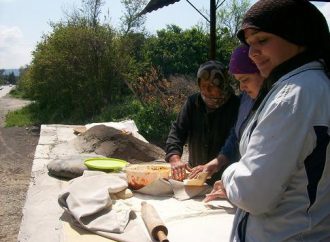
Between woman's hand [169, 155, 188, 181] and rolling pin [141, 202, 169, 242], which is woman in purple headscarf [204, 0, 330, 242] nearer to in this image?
rolling pin [141, 202, 169, 242]

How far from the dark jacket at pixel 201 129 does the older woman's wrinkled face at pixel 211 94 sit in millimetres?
50

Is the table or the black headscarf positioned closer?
the black headscarf

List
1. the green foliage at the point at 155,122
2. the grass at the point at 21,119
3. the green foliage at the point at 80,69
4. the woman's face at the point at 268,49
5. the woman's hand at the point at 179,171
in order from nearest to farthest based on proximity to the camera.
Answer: the woman's face at the point at 268,49
the woman's hand at the point at 179,171
the green foliage at the point at 155,122
the green foliage at the point at 80,69
the grass at the point at 21,119

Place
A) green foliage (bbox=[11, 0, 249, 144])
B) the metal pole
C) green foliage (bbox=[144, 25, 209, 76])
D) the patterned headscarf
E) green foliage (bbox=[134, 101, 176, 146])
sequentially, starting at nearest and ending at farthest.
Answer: the patterned headscarf, the metal pole, green foliage (bbox=[134, 101, 176, 146]), green foliage (bbox=[11, 0, 249, 144]), green foliage (bbox=[144, 25, 209, 76])

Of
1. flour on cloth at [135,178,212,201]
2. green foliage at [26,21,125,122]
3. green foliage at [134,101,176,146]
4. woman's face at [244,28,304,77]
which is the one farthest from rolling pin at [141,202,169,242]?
green foliage at [26,21,125,122]

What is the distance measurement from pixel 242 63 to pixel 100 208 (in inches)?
43.5

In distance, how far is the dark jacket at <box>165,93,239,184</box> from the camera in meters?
3.06

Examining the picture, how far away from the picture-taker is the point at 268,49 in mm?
1258

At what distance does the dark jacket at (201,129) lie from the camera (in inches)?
121

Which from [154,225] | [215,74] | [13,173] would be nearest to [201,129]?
[215,74]

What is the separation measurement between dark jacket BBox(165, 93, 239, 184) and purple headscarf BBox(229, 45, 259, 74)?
87 cm

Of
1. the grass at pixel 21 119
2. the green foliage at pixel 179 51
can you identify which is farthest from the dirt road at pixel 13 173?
the green foliage at pixel 179 51

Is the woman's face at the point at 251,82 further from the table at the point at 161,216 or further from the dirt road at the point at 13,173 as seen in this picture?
the dirt road at the point at 13,173

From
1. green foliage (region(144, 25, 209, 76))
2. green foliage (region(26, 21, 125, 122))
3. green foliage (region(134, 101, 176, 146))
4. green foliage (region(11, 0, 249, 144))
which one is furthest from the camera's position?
green foliage (region(144, 25, 209, 76))
